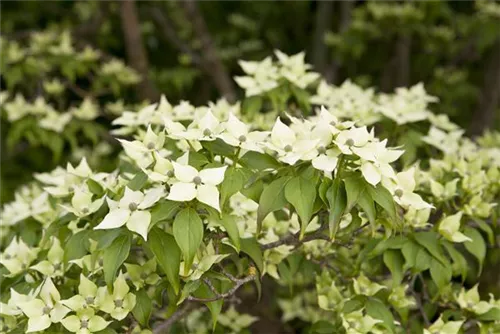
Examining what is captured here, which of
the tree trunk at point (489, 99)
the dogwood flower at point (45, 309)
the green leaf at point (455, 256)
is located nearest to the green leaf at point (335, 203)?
the green leaf at point (455, 256)

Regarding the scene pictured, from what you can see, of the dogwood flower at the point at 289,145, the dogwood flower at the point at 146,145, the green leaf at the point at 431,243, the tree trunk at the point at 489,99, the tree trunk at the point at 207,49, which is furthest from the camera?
the tree trunk at the point at 489,99

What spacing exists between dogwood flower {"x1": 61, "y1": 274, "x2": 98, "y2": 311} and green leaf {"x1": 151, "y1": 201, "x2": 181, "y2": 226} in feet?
0.78

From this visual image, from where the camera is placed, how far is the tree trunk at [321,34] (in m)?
4.10

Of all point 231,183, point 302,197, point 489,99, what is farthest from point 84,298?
point 489,99

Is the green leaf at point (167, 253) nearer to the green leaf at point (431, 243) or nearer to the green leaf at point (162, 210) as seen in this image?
the green leaf at point (162, 210)

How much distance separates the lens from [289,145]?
54.4 inches

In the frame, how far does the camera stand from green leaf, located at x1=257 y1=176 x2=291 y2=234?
1.29 meters

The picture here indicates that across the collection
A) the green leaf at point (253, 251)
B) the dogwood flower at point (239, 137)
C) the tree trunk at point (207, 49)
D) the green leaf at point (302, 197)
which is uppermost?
the dogwood flower at point (239, 137)

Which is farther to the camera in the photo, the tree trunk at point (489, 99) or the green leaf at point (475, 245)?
the tree trunk at point (489, 99)

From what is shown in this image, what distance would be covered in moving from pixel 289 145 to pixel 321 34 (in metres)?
2.87

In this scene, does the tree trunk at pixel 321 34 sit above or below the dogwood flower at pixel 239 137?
below

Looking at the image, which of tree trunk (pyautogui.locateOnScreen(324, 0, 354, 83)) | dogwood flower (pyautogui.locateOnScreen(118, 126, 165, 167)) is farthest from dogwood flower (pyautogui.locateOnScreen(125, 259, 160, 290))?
tree trunk (pyautogui.locateOnScreen(324, 0, 354, 83))

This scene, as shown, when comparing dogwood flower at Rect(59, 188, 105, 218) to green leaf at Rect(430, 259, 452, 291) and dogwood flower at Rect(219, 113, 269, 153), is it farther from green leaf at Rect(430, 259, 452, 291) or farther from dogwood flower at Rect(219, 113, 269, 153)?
green leaf at Rect(430, 259, 452, 291)

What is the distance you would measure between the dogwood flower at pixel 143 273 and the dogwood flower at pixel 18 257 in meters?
0.32
